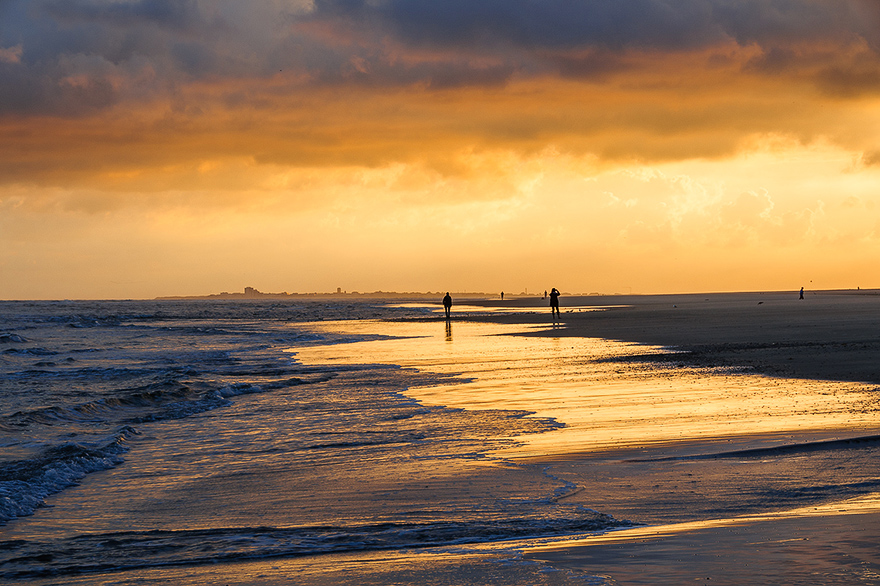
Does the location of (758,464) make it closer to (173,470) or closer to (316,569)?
(316,569)

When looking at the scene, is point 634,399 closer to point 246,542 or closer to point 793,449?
point 793,449

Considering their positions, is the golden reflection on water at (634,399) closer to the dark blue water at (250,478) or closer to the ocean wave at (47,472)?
the dark blue water at (250,478)

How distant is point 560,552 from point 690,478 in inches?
114

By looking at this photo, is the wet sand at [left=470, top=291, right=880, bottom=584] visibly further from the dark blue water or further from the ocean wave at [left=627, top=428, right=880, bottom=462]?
the dark blue water

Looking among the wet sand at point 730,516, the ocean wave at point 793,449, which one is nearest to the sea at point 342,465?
the wet sand at point 730,516

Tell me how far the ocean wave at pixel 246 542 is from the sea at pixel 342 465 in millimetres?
27

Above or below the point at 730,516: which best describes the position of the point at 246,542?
below

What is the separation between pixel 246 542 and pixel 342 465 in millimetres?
3307

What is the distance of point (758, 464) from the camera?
29.9 feet

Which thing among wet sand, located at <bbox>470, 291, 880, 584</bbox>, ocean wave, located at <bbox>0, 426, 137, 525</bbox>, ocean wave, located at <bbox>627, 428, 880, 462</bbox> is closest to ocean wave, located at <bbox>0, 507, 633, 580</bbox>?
wet sand, located at <bbox>470, 291, 880, 584</bbox>

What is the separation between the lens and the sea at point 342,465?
6645 mm

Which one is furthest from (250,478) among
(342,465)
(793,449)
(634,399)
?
(634,399)

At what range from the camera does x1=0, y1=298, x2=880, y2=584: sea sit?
21.8 ft

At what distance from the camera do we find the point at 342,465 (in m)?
10.4
